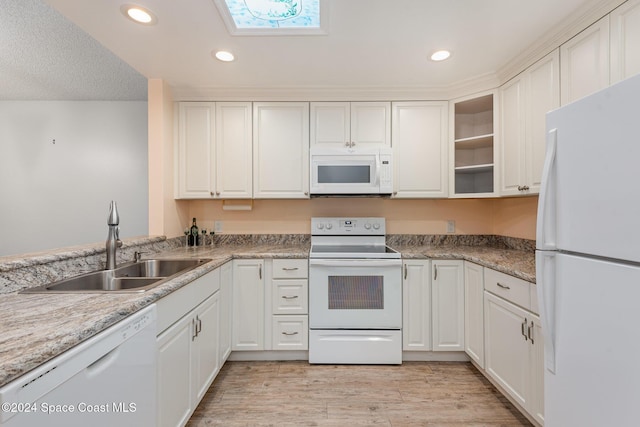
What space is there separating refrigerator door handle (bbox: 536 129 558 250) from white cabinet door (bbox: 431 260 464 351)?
1.18 meters

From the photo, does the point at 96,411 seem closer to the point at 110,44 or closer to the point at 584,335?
the point at 584,335

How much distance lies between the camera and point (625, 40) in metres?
1.29

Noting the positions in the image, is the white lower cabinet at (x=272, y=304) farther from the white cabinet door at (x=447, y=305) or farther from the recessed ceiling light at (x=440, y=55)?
the recessed ceiling light at (x=440, y=55)

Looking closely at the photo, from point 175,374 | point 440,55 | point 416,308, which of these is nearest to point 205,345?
point 175,374

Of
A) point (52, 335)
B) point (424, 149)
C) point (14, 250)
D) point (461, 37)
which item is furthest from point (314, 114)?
point (14, 250)

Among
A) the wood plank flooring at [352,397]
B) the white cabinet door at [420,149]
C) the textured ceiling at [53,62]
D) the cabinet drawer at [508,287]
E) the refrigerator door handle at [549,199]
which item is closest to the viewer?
the refrigerator door handle at [549,199]

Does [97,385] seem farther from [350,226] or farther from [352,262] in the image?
[350,226]

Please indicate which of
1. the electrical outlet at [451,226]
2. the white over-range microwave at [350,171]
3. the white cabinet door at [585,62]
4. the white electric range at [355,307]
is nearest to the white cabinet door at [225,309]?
the white electric range at [355,307]

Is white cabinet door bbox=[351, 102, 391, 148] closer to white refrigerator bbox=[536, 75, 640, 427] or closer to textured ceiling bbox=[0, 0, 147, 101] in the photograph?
white refrigerator bbox=[536, 75, 640, 427]

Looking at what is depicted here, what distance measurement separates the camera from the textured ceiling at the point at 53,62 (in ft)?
5.95

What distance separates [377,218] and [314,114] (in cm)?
117

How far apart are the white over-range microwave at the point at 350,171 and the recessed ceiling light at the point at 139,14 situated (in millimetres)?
1365

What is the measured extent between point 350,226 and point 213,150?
1.50 metres

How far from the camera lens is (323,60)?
1.99 meters
